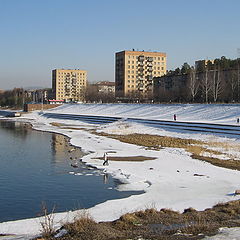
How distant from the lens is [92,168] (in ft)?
72.4

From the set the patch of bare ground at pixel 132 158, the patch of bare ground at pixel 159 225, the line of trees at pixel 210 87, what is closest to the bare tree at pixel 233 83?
the line of trees at pixel 210 87

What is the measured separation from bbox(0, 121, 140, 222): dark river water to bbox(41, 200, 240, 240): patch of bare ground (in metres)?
2.95

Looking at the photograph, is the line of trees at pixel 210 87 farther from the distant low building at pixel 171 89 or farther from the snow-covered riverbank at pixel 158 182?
the snow-covered riverbank at pixel 158 182

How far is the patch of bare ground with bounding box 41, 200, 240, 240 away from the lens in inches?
383

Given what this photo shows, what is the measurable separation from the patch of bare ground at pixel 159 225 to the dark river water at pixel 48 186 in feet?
9.69

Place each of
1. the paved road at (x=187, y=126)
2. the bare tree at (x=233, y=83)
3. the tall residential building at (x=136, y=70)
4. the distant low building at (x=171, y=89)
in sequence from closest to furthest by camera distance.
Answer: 1. the paved road at (x=187, y=126)
2. the bare tree at (x=233, y=83)
3. the distant low building at (x=171, y=89)
4. the tall residential building at (x=136, y=70)

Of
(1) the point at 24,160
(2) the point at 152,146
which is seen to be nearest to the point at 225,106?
(2) the point at 152,146

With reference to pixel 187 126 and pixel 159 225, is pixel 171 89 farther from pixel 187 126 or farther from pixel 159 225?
pixel 159 225

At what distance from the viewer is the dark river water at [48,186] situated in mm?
14172

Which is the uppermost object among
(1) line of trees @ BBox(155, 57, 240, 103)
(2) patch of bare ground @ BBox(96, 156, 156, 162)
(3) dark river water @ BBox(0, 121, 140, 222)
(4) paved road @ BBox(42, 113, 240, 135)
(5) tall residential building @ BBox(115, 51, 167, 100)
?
(5) tall residential building @ BBox(115, 51, 167, 100)

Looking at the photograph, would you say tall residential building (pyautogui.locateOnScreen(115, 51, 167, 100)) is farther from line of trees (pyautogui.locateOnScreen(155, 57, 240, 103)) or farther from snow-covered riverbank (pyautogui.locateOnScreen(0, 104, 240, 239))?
snow-covered riverbank (pyautogui.locateOnScreen(0, 104, 240, 239))

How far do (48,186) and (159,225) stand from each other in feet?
25.6

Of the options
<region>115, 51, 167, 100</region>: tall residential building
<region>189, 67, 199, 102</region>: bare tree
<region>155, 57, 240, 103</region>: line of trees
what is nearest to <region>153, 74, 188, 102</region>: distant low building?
<region>155, 57, 240, 103</region>: line of trees

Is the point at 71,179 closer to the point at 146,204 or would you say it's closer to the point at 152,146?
the point at 146,204
